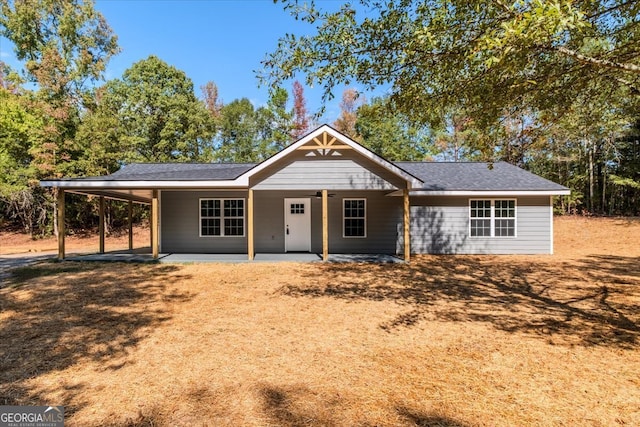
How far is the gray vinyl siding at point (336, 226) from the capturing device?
13.6m

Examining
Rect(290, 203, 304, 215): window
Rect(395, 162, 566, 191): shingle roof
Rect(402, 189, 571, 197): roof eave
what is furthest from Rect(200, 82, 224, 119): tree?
Rect(402, 189, 571, 197): roof eave

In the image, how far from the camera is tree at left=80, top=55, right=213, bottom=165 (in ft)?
82.7

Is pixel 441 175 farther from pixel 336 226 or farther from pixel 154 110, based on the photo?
pixel 154 110

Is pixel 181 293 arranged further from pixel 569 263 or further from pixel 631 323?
pixel 569 263

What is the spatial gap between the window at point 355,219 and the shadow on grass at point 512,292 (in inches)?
108

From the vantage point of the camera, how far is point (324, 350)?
4.45 m

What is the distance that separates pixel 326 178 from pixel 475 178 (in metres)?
7.33

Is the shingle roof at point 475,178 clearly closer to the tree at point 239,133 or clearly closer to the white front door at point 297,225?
the white front door at point 297,225

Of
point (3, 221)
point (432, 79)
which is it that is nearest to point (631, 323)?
point (432, 79)

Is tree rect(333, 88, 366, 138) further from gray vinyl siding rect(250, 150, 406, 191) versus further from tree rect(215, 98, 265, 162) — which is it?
gray vinyl siding rect(250, 150, 406, 191)

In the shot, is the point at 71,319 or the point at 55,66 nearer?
the point at 71,319

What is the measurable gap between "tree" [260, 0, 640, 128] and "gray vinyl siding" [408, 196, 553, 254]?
8.03 metres

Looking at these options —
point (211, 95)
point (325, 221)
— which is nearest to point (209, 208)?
point (325, 221)

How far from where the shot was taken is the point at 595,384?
11.3ft
